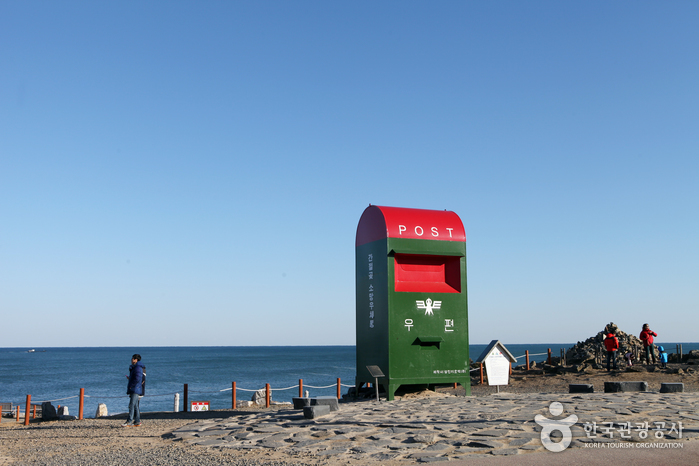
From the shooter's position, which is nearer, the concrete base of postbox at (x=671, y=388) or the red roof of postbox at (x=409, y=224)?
the concrete base of postbox at (x=671, y=388)

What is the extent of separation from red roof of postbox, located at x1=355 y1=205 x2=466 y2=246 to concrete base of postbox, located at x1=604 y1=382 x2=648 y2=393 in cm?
503

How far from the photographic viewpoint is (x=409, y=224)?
14703 millimetres

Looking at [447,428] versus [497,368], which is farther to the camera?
[497,368]

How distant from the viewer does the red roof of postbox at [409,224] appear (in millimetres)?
14523

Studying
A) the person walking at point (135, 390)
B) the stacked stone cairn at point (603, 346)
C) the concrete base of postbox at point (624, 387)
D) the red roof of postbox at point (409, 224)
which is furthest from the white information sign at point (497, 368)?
the stacked stone cairn at point (603, 346)

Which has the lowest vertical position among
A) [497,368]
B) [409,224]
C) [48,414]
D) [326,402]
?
[48,414]

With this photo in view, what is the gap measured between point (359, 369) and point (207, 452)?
22.0 ft

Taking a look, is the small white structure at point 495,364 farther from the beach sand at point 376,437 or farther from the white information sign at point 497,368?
the beach sand at point 376,437

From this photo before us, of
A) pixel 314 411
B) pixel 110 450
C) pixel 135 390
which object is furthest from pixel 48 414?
pixel 314 411

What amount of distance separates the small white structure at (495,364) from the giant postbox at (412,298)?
1.96 metres

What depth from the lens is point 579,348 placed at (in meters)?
40.7

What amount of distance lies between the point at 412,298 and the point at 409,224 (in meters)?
1.90

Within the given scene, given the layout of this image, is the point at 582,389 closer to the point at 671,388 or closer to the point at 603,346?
the point at 671,388

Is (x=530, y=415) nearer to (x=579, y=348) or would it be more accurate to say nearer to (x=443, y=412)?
(x=443, y=412)
